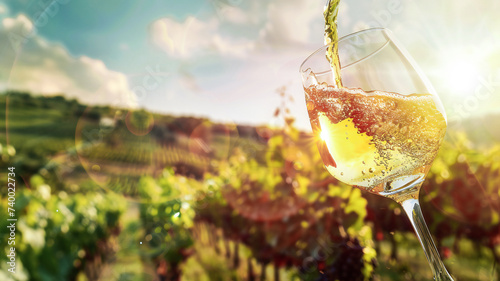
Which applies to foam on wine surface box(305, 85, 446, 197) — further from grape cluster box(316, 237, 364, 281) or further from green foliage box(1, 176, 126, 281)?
green foliage box(1, 176, 126, 281)

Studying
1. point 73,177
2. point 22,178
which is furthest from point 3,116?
point 22,178

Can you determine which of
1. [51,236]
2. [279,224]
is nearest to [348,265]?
[279,224]

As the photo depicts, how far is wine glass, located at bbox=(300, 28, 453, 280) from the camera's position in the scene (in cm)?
87

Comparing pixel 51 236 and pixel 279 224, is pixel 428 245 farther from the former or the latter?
pixel 51 236

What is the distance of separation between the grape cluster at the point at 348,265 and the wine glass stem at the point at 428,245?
836mm

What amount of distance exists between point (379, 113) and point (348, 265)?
1.01 metres

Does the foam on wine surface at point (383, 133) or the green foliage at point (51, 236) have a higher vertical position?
the foam on wine surface at point (383, 133)

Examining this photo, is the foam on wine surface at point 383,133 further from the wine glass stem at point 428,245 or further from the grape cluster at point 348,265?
the grape cluster at point 348,265

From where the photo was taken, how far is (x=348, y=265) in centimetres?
156

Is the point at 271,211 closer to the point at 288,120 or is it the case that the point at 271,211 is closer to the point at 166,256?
the point at 288,120

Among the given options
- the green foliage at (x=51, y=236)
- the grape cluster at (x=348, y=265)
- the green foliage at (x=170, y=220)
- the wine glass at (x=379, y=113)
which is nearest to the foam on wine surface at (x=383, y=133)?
the wine glass at (x=379, y=113)

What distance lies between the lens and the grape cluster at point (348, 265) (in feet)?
5.15

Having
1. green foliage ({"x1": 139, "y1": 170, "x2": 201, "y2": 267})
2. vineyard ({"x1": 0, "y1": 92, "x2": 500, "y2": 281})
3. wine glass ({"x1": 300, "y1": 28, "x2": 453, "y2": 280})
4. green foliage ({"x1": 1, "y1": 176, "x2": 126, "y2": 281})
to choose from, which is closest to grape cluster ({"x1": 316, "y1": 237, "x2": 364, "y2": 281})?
vineyard ({"x1": 0, "y1": 92, "x2": 500, "y2": 281})

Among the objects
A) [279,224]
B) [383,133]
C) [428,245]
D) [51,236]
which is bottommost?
[51,236]
